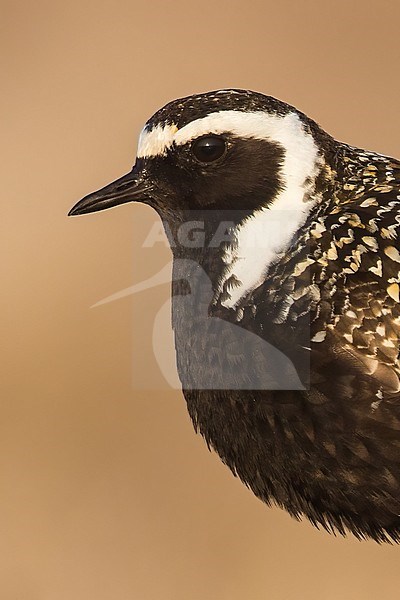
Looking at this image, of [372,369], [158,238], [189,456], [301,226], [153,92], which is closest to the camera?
[372,369]

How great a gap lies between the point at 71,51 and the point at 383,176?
81.1 inches

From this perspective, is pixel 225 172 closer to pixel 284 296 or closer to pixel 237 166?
pixel 237 166

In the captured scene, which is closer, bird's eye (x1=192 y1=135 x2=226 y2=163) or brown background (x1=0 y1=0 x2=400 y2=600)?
bird's eye (x1=192 y1=135 x2=226 y2=163)

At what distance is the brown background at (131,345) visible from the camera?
247 cm

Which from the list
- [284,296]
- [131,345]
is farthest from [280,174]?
[131,345]

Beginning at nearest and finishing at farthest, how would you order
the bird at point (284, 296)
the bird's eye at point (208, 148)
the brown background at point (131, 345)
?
the bird at point (284, 296) → the bird's eye at point (208, 148) → the brown background at point (131, 345)

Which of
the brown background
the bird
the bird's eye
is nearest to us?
the bird

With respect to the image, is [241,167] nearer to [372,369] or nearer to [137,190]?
[137,190]

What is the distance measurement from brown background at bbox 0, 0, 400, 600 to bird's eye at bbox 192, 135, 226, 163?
0.53 metres

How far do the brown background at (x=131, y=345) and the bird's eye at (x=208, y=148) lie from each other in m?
0.53

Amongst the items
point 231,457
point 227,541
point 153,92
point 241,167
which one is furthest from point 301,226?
point 153,92

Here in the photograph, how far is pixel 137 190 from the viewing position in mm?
1521

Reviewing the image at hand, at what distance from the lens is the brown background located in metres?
2.47

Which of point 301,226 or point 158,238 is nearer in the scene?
point 301,226
